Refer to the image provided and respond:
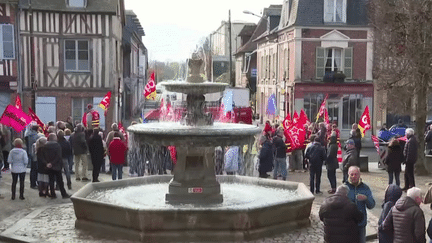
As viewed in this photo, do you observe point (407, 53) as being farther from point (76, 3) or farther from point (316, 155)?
point (76, 3)

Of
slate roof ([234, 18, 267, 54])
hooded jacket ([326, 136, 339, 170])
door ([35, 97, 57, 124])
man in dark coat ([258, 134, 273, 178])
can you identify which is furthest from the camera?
slate roof ([234, 18, 267, 54])

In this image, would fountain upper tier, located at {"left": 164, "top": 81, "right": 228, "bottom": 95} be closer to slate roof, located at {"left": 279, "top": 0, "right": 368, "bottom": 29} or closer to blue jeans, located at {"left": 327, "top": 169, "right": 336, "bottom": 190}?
blue jeans, located at {"left": 327, "top": 169, "right": 336, "bottom": 190}

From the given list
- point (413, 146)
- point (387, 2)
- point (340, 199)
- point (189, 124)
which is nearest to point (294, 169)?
point (413, 146)

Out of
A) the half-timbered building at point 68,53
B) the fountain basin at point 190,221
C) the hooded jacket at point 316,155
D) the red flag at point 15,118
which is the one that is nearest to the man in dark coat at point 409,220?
the fountain basin at point 190,221

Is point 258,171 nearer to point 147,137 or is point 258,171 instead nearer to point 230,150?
point 230,150

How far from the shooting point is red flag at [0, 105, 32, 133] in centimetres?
1625

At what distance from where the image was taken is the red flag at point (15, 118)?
1625 cm

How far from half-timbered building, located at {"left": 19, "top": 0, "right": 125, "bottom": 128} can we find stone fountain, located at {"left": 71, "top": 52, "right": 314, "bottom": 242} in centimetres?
1428

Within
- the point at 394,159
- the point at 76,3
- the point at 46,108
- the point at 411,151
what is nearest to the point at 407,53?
the point at 411,151

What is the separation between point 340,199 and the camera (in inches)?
275

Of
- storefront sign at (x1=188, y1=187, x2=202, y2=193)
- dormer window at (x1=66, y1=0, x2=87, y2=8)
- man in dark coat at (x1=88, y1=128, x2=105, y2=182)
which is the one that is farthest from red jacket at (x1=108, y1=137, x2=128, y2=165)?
dormer window at (x1=66, y1=0, x2=87, y2=8)

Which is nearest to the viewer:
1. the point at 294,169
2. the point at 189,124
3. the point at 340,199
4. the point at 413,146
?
the point at 340,199

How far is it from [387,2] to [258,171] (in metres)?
7.21

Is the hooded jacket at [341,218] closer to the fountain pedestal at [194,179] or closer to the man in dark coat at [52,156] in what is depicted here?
the fountain pedestal at [194,179]
